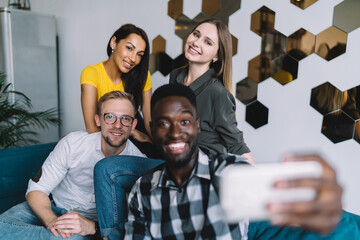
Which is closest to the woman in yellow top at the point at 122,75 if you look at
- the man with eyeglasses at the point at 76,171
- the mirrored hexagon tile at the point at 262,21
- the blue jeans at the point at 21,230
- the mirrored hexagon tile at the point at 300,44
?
the man with eyeglasses at the point at 76,171

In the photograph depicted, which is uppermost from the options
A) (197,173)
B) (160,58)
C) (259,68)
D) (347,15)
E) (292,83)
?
(347,15)

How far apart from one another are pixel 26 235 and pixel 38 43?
2.65 metres

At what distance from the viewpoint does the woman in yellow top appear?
1769 millimetres

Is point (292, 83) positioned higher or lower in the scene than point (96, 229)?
higher

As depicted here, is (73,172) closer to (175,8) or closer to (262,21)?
(262,21)

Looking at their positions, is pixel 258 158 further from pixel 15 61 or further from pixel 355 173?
pixel 15 61

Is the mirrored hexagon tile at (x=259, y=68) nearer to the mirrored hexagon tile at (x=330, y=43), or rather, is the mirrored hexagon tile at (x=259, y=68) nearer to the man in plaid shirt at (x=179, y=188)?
the mirrored hexagon tile at (x=330, y=43)

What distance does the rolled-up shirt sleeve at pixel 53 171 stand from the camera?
1496mm

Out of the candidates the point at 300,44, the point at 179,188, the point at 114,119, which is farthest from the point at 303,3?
the point at 179,188

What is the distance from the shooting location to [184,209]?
1.02 m

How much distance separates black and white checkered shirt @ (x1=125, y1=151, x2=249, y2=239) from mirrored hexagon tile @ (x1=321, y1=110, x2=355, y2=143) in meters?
1.10

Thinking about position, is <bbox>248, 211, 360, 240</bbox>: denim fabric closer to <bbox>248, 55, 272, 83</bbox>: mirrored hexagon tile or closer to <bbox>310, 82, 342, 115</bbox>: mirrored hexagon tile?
<bbox>310, 82, 342, 115</bbox>: mirrored hexagon tile

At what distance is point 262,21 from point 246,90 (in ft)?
1.58

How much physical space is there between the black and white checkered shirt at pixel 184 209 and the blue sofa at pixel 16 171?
1.08m
